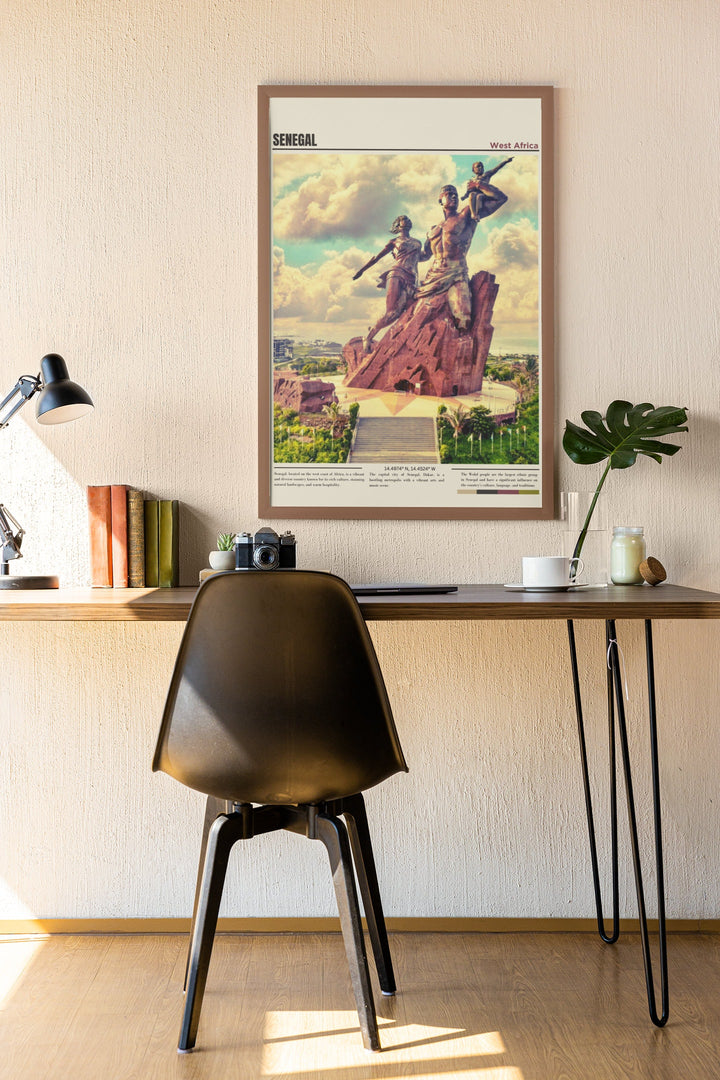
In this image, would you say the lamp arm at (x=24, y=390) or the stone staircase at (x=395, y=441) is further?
the stone staircase at (x=395, y=441)

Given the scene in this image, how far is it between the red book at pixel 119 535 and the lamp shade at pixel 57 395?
0.21 metres

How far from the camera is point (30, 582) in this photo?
7.06 feet

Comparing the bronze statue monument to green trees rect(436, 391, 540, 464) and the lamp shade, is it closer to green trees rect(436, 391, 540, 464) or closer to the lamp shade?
green trees rect(436, 391, 540, 464)

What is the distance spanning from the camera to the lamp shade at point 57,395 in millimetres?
2090

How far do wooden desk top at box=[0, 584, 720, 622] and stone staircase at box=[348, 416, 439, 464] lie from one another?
0.55m

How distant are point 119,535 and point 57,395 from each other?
13.8 inches

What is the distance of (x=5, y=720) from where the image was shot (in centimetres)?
237

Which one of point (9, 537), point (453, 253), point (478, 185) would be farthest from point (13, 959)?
point (478, 185)

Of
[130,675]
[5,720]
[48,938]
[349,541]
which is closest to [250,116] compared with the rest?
[349,541]

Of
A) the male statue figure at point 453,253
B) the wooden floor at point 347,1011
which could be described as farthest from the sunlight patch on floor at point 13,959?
the male statue figure at point 453,253

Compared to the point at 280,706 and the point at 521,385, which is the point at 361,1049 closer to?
the point at 280,706

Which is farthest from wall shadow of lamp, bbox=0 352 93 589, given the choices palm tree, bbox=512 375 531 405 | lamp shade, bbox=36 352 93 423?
palm tree, bbox=512 375 531 405

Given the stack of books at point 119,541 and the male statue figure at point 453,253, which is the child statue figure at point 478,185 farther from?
the stack of books at point 119,541

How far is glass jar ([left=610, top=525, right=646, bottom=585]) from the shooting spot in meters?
2.20
